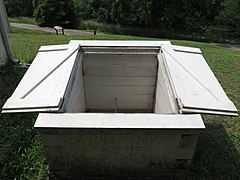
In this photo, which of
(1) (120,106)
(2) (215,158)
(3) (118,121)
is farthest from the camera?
(1) (120,106)

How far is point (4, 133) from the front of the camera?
8.24 feet

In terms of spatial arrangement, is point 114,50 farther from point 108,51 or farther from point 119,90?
point 119,90

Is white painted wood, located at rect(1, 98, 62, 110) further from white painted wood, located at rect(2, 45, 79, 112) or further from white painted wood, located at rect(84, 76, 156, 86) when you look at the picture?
white painted wood, located at rect(84, 76, 156, 86)

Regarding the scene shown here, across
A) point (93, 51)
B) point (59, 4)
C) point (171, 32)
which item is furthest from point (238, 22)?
point (93, 51)

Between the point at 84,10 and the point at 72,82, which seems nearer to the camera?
the point at 72,82

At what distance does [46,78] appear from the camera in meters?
1.99

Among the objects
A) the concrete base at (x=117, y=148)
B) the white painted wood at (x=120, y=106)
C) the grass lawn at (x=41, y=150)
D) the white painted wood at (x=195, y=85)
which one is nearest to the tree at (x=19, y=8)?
the grass lawn at (x=41, y=150)

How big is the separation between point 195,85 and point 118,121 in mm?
757

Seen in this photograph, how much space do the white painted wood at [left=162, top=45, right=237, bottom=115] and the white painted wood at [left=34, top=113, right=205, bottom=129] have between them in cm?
13

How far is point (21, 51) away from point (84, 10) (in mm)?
24652

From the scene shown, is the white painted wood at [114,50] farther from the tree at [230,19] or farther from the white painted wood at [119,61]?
the tree at [230,19]

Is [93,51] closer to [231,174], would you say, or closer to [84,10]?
[231,174]

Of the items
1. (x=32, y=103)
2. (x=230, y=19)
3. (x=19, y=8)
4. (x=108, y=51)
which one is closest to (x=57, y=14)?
(x=19, y=8)

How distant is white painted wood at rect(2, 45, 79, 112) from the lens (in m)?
1.76
